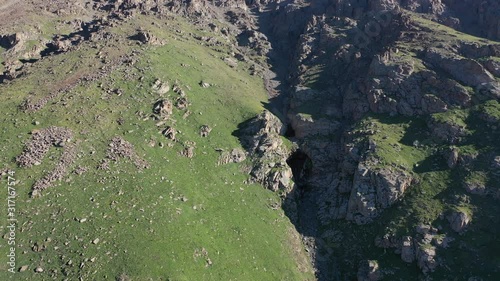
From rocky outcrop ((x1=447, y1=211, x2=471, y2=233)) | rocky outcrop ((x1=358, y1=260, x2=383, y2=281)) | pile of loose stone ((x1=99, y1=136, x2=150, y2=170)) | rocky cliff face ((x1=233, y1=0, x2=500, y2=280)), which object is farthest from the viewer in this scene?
pile of loose stone ((x1=99, y1=136, x2=150, y2=170))

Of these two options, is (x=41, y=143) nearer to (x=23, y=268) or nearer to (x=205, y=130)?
(x=23, y=268)

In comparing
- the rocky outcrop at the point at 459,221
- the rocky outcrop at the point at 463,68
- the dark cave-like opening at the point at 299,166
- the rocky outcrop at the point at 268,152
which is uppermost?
the rocky outcrop at the point at 463,68

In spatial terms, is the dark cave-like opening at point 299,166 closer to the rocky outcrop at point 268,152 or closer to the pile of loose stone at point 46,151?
the rocky outcrop at point 268,152

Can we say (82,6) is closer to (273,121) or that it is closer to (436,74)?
(273,121)

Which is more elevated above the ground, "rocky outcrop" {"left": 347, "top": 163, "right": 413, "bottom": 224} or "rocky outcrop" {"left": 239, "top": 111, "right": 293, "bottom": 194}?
"rocky outcrop" {"left": 347, "top": 163, "right": 413, "bottom": 224}

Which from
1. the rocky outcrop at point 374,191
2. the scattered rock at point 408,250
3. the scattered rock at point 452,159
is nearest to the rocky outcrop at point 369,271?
the scattered rock at point 408,250

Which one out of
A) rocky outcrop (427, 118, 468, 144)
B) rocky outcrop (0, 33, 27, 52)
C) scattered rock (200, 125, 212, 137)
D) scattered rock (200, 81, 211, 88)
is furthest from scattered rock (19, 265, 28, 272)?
rocky outcrop (0, 33, 27, 52)

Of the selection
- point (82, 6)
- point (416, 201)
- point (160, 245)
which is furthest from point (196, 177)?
point (82, 6)

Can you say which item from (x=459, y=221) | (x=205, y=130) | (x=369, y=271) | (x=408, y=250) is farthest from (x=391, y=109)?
(x=205, y=130)

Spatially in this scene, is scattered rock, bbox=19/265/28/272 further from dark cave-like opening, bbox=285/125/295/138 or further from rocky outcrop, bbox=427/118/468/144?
rocky outcrop, bbox=427/118/468/144
